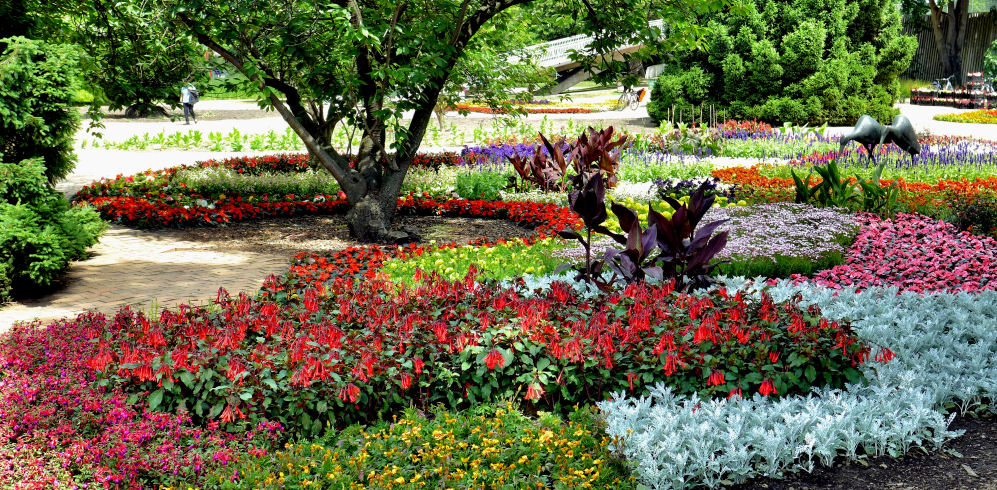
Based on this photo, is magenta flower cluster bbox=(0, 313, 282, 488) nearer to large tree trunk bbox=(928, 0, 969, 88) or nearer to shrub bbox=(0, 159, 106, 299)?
shrub bbox=(0, 159, 106, 299)

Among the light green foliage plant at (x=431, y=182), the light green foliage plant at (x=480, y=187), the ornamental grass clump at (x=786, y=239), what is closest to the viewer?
the ornamental grass clump at (x=786, y=239)

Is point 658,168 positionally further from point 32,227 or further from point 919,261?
point 32,227

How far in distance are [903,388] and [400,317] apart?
2.49m

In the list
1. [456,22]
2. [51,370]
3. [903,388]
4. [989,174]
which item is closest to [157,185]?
[456,22]

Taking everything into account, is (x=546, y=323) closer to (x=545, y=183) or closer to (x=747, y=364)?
(x=747, y=364)

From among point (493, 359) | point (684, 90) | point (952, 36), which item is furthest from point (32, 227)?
point (952, 36)

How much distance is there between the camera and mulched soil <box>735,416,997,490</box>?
309 centimetres

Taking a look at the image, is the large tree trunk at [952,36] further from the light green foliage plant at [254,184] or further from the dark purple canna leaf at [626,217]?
the dark purple canna leaf at [626,217]

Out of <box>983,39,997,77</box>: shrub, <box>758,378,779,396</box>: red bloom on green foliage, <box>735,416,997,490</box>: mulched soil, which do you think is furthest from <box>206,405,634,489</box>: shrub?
<box>983,39,997,77</box>: shrub

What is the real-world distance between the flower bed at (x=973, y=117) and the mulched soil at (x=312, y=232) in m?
17.6

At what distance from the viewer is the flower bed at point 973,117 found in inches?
826

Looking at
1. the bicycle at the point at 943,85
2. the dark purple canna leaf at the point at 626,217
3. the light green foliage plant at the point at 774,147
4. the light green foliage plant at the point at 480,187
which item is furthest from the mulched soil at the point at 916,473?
the bicycle at the point at 943,85

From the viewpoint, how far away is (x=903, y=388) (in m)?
3.67

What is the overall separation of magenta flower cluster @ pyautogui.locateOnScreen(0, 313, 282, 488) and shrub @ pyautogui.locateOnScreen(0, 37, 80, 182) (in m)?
2.89
